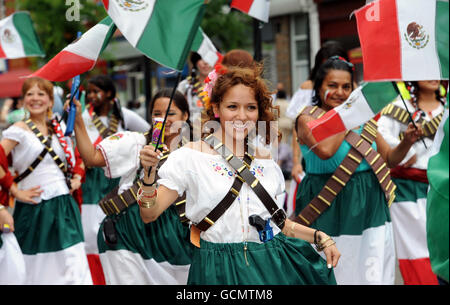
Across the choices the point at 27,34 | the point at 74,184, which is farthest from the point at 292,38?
the point at 74,184

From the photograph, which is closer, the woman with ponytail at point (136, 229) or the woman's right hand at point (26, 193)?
the woman with ponytail at point (136, 229)

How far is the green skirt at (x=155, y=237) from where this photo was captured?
431cm

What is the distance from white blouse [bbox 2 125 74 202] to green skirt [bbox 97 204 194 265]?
95 cm

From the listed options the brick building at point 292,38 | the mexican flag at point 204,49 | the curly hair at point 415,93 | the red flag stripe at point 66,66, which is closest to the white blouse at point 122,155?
the red flag stripe at point 66,66

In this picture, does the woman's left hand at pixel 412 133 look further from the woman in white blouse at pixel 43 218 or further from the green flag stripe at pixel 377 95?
the woman in white blouse at pixel 43 218

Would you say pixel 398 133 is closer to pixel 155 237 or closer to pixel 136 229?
pixel 155 237

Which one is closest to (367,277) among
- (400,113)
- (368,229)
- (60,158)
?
(368,229)

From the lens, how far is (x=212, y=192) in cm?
280

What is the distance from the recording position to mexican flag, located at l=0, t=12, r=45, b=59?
5527mm

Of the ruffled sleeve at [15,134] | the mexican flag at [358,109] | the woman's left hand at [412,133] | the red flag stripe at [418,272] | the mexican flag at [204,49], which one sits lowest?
the red flag stripe at [418,272]

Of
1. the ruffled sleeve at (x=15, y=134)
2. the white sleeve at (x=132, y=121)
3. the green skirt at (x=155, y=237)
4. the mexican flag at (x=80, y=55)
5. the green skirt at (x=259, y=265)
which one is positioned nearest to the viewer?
the green skirt at (x=259, y=265)

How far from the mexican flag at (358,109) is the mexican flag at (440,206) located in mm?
1919

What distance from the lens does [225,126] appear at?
2.96 metres

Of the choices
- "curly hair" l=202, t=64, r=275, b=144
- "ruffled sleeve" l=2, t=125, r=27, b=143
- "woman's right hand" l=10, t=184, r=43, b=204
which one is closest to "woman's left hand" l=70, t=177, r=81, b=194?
"woman's right hand" l=10, t=184, r=43, b=204
